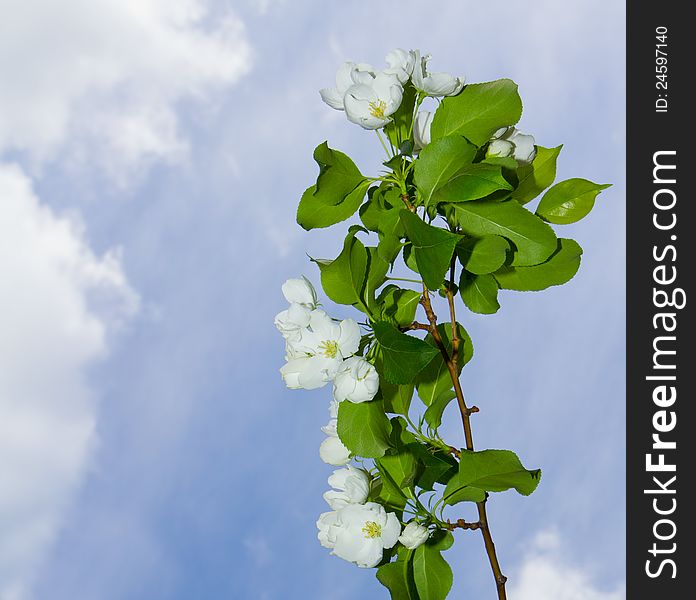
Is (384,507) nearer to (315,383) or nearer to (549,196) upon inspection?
(315,383)

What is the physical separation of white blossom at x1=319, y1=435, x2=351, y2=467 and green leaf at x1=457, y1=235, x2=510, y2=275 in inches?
13.4

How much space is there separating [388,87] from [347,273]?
0.28 m

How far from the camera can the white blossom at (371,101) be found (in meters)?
1.40

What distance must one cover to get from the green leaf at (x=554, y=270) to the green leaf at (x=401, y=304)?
0.15m

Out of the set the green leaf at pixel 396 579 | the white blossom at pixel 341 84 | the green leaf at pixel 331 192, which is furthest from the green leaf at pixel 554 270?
the green leaf at pixel 396 579

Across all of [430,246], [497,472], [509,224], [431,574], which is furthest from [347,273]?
[431,574]

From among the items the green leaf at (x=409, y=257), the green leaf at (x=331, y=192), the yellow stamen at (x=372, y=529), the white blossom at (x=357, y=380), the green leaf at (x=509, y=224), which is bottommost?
the yellow stamen at (x=372, y=529)

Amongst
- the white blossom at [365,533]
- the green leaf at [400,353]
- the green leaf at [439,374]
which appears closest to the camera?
the green leaf at [400,353]

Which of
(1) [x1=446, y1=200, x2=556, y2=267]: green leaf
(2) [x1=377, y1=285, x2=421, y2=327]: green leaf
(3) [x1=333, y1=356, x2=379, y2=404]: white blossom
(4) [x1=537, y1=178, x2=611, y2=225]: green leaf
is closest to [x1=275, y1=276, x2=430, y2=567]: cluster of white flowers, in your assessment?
(3) [x1=333, y1=356, x2=379, y2=404]: white blossom

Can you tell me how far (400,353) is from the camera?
4.34ft

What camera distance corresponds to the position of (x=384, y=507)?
1453mm

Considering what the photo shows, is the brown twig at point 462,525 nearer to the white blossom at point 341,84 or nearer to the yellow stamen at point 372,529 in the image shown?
the yellow stamen at point 372,529

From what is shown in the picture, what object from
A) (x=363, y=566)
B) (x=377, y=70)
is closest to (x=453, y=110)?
(x=377, y=70)

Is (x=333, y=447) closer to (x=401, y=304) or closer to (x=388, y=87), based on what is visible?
(x=401, y=304)
